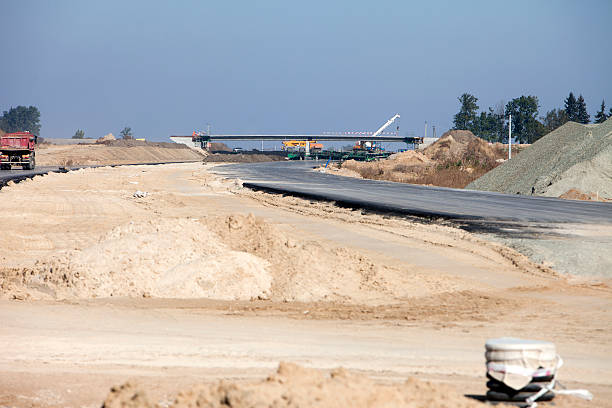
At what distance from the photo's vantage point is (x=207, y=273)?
1309 centimetres

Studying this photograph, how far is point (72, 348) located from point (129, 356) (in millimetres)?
829

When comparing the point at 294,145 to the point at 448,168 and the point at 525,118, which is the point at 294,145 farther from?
the point at 448,168

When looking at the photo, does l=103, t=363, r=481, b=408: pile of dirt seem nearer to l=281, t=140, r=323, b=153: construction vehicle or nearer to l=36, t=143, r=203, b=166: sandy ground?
l=36, t=143, r=203, b=166: sandy ground

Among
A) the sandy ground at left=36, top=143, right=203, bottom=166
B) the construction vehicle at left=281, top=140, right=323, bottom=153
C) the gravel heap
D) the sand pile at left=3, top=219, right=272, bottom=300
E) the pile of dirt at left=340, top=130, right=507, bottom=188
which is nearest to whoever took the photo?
the sand pile at left=3, top=219, right=272, bottom=300

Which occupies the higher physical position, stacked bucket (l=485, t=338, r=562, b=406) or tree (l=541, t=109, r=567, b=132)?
tree (l=541, t=109, r=567, b=132)

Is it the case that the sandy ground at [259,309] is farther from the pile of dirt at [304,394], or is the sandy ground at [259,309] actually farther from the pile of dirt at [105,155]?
the pile of dirt at [105,155]

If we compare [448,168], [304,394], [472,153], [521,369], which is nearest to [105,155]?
[472,153]

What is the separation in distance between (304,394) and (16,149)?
215ft

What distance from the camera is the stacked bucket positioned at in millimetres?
6305

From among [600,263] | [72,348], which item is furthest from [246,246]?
[600,263]

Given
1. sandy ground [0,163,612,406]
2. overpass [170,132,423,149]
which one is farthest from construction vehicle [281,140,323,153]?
sandy ground [0,163,612,406]

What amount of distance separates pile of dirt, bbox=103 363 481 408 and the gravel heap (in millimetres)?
33864

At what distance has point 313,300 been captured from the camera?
41.4 feet

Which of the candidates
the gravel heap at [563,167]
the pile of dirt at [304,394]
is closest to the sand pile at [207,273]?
the pile of dirt at [304,394]
